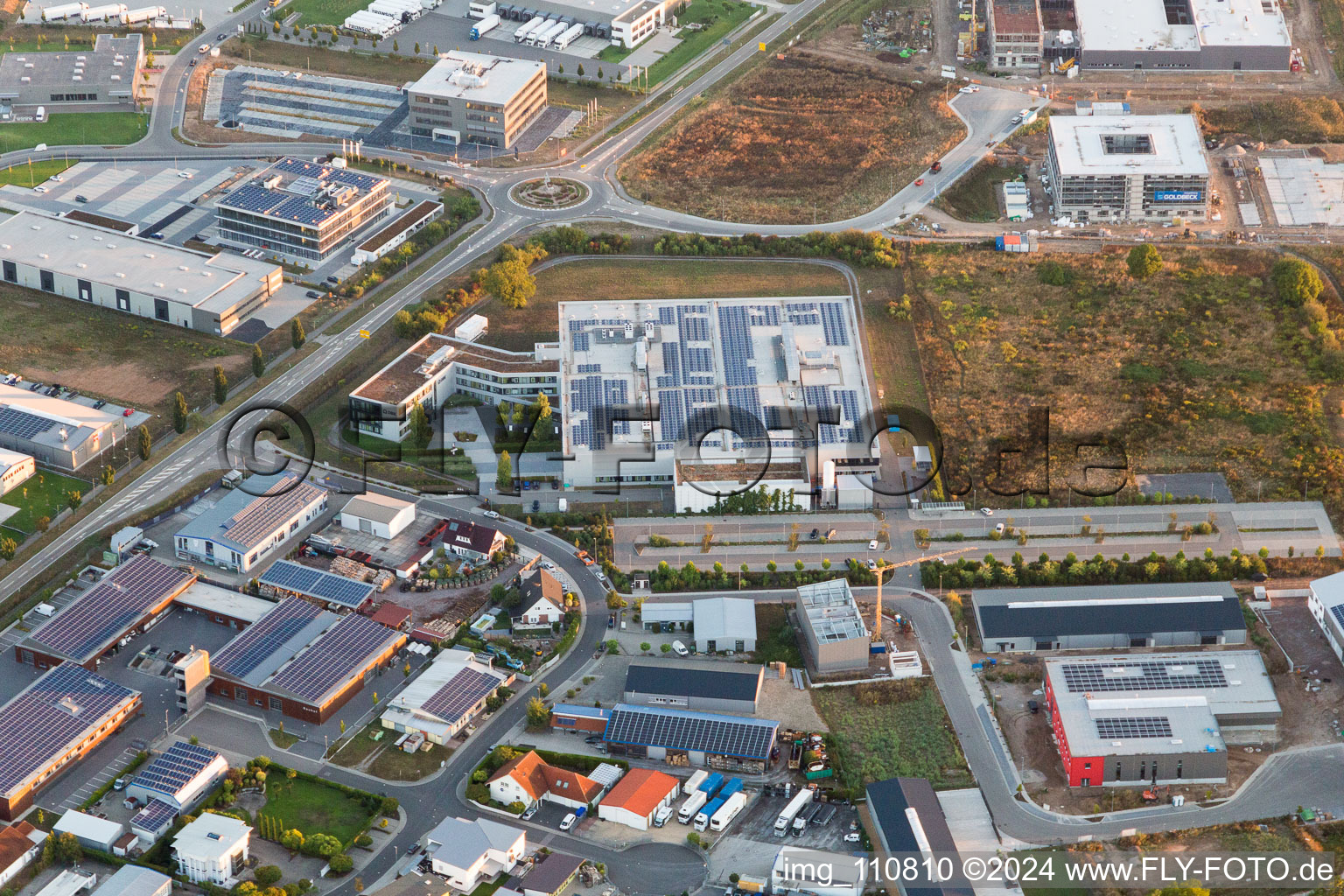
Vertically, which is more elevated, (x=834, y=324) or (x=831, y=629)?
(x=834, y=324)

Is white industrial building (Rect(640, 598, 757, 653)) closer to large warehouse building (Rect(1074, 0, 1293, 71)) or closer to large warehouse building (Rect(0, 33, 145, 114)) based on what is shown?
large warehouse building (Rect(1074, 0, 1293, 71))

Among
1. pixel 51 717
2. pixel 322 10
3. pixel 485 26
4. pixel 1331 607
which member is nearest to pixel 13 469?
pixel 51 717

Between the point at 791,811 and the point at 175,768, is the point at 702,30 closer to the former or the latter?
the point at 791,811

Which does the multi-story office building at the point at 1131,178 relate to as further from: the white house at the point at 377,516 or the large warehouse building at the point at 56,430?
the large warehouse building at the point at 56,430

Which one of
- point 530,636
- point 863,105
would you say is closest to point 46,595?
point 530,636

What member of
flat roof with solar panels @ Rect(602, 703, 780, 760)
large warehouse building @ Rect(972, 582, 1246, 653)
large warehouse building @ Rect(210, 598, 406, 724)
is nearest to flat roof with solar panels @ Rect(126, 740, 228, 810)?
large warehouse building @ Rect(210, 598, 406, 724)
